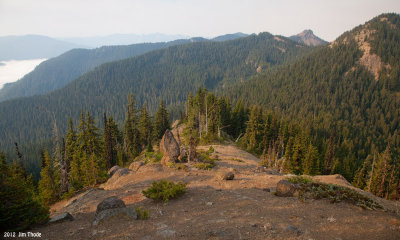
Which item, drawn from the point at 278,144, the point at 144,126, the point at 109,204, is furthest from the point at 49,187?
the point at 278,144

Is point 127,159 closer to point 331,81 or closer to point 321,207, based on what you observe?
point 321,207

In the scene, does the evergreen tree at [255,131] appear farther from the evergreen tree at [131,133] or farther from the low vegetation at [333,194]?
the low vegetation at [333,194]

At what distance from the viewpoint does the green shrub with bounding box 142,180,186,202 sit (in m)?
13.5

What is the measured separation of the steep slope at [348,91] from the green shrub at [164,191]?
104853 millimetres

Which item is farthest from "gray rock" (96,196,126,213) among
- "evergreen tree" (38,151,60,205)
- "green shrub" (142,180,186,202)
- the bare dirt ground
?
"evergreen tree" (38,151,60,205)

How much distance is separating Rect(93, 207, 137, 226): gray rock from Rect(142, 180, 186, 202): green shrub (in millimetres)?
2391

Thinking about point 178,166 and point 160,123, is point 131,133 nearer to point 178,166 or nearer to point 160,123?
point 160,123

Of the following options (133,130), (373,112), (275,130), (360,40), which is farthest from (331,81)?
(133,130)

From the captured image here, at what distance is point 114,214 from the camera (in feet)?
35.7

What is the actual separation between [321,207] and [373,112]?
16905cm

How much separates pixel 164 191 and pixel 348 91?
7254 inches

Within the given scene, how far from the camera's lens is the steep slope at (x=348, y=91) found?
122275mm

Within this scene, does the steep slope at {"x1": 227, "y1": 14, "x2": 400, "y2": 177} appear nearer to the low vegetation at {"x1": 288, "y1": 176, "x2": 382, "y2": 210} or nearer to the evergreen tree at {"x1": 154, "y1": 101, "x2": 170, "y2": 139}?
the evergreen tree at {"x1": 154, "y1": 101, "x2": 170, "y2": 139}

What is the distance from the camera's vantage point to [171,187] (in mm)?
14031
